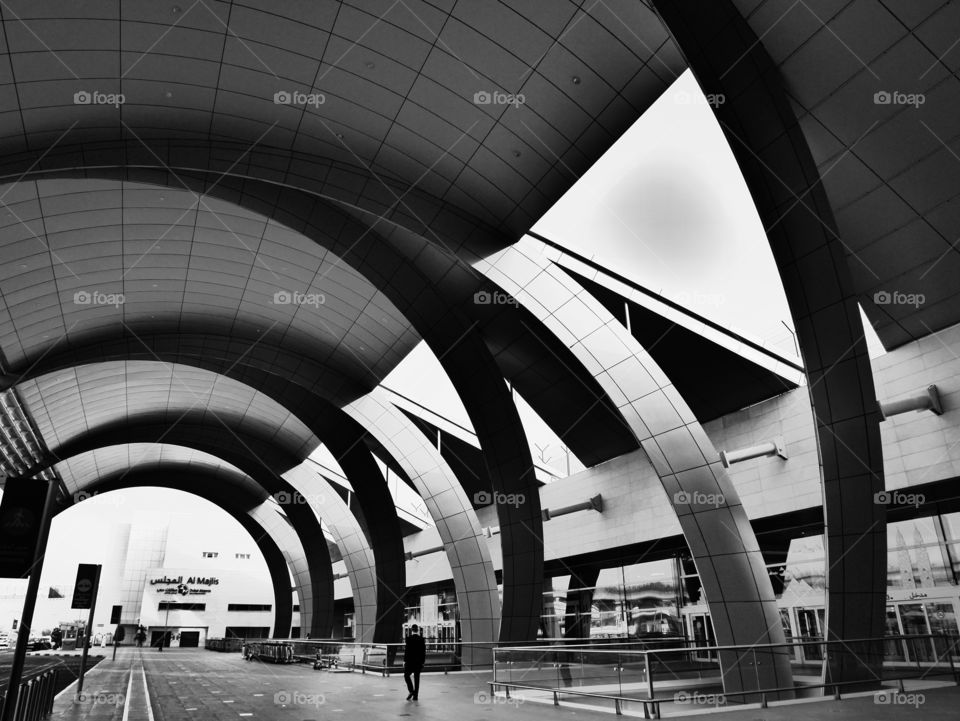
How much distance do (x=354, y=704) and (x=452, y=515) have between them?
42.0 feet

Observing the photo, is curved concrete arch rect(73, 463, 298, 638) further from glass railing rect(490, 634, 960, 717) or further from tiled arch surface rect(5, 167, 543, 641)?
glass railing rect(490, 634, 960, 717)

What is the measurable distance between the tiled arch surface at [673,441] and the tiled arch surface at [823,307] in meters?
2.07

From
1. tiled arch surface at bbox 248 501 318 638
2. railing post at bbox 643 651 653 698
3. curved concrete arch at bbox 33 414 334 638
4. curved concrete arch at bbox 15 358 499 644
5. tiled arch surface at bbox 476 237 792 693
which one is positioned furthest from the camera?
tiled arch surface at bbox 248 501 318 638

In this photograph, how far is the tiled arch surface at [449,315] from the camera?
16656 mm

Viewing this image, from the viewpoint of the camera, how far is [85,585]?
14.8 metres

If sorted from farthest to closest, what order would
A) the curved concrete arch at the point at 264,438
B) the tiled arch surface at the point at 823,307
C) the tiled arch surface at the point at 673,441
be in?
the curved concrete arch at the point at 264,438
the tiled arch surface at the point at 673,441
the tiled arch surface at the point at 823,307

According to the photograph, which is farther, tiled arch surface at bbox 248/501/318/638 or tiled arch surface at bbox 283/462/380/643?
tiled arch surface at bbox 248/501/318/638

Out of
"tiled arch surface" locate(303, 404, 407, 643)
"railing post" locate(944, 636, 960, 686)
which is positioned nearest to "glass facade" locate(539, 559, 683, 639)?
"tiled arch surface" locate(303, 404, 407, 643)

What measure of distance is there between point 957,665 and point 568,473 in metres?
16.2

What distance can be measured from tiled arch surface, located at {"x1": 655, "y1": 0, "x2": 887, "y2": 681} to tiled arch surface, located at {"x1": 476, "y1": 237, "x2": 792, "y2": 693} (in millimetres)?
2069

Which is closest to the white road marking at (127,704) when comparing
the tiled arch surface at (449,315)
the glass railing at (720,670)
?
the glass railing at (720,670)

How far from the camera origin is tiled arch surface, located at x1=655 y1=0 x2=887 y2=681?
1027 cm

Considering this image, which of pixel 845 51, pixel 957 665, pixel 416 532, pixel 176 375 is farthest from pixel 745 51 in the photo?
pixel 416 532

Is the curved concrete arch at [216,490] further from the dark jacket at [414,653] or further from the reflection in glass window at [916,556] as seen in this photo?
the reflection in glass window at [916,556]
